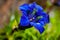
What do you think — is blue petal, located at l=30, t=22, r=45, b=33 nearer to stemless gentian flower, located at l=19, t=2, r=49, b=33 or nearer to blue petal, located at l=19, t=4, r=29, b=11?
stemless gentian flower, located at l=19, t=2, r=49, b=33

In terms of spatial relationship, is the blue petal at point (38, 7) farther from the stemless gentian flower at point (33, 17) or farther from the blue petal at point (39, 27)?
the blue petal at point (39, 27)

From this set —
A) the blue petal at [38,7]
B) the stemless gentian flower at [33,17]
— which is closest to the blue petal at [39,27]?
the stemless gentian flower at [33,17]

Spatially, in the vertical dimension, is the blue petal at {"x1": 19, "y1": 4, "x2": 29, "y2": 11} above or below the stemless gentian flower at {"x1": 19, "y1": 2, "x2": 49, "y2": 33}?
above

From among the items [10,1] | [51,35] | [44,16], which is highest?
[10,1]

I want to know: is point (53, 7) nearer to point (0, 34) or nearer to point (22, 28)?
point (22, 28)

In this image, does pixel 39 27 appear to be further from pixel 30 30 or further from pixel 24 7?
pixel 24 7

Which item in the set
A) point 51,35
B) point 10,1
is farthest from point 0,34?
point 51,35

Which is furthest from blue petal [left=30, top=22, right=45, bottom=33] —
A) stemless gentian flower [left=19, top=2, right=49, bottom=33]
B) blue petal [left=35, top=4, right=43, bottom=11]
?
blue petal [left=35, top=4, right=43, bottom=11]

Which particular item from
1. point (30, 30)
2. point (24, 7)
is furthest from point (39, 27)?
point (24, 7)
